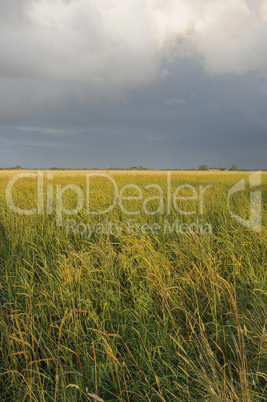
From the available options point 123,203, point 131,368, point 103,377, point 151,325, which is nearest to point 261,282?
point 151,325

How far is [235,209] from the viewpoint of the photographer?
5629mm

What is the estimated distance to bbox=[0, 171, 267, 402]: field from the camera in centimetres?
147

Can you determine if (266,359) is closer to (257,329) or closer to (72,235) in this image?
(257,329)

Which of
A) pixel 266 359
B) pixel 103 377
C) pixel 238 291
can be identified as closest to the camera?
pixel 103 377

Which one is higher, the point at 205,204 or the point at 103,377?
the point at 205,204

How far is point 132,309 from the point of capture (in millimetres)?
1991

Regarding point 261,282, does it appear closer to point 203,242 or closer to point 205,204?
point 203,242

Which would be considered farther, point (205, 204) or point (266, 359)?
point (205, 204)

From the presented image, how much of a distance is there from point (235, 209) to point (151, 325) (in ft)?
14.3

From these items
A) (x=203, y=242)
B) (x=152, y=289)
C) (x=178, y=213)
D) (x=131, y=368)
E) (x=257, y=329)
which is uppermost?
(x=178, y=213)

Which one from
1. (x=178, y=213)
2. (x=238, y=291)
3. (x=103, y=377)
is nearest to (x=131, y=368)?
(x=103, y=377)

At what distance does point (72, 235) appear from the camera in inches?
163

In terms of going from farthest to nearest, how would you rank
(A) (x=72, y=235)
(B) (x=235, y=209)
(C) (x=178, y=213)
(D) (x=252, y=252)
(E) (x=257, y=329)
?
(B) (x=235, y=209), (C) (x=178, y=213), (A) (x=72, y=235), (D) (x=252, y=252), (E) (x=257, y=329)

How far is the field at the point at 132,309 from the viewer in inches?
57.9
